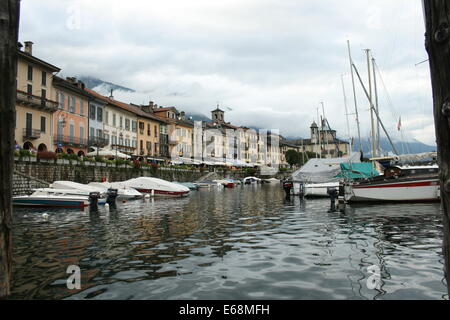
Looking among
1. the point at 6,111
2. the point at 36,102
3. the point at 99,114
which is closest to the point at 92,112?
the point at 99,114

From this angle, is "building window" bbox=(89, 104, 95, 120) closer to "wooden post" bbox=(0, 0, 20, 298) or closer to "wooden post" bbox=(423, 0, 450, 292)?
"wooden post" bbox=(0, 0, 20, 298)

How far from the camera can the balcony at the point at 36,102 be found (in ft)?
126

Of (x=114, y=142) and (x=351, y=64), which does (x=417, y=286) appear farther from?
(x=114, y=142)

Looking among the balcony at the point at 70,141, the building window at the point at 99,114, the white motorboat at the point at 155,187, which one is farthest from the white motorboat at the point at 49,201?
the building window at the point at 99,114

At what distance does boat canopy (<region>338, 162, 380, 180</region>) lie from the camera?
92.5 feet

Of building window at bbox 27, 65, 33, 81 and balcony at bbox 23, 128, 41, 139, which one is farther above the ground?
building window at bbox 27, 65, 33, 81

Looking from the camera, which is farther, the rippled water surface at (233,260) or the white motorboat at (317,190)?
the white motorboat at (317,190)

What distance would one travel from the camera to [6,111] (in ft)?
9.53

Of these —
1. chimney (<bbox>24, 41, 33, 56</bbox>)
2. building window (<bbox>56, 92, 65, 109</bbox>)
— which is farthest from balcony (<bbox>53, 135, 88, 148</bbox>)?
chimney (<bbox>24, 41, 33, 56</bbox>)

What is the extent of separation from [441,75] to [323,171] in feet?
101

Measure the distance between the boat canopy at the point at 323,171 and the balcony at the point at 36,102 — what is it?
31.1 m

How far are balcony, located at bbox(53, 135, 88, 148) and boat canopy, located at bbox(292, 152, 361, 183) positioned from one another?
31224 mm

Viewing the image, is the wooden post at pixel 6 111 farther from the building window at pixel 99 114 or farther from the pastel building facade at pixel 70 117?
the building window at pixel 99 114

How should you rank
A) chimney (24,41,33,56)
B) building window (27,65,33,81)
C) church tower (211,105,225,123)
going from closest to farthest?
building window (27,65,33,81), chimney (24,41,33,56), church tower (211,105,225,123)
